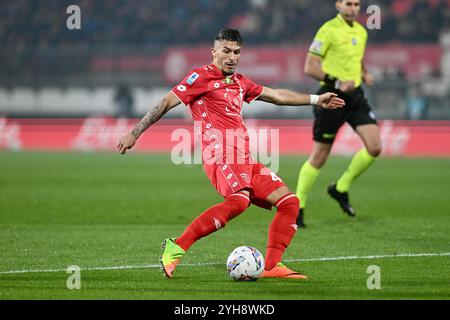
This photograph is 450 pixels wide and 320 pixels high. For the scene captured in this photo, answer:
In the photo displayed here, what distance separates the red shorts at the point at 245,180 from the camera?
733 cm

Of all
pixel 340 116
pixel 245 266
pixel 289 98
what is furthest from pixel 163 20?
pixel 245 266

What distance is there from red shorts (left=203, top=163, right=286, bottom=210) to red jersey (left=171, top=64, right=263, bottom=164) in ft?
0.22

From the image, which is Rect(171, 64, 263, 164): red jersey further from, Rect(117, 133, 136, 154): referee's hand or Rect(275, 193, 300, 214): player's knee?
Rect(117, 133, 136, 154): referee's hand

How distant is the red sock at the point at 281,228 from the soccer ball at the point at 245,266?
9.6 inches

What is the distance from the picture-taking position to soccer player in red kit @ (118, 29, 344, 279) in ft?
23.8

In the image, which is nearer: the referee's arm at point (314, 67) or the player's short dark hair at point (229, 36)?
the player's short dark hair at point (229, 36)

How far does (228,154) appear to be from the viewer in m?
7.43

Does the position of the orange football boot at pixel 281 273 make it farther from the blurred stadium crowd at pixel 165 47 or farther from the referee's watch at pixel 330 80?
the blurred stadium crowd at pixel 165 47

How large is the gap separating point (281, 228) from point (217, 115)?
3.45ft

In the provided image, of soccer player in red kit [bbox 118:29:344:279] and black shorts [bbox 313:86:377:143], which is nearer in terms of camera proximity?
soccer player in red kit [bbox 118:29:344:279]

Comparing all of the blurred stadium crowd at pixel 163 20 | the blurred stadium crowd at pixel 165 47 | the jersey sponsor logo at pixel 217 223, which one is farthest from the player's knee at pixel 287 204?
the blurred stadium crowd at pixel 163 20

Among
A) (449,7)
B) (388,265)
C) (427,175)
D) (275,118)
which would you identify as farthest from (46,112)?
(388,265)

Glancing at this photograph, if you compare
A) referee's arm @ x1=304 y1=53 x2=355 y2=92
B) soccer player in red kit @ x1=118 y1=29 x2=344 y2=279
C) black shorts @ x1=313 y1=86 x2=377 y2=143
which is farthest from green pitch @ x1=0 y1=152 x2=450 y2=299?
referee's arm @ x1=304 y1=53 x2=355 y2=92

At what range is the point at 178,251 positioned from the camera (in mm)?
7152
